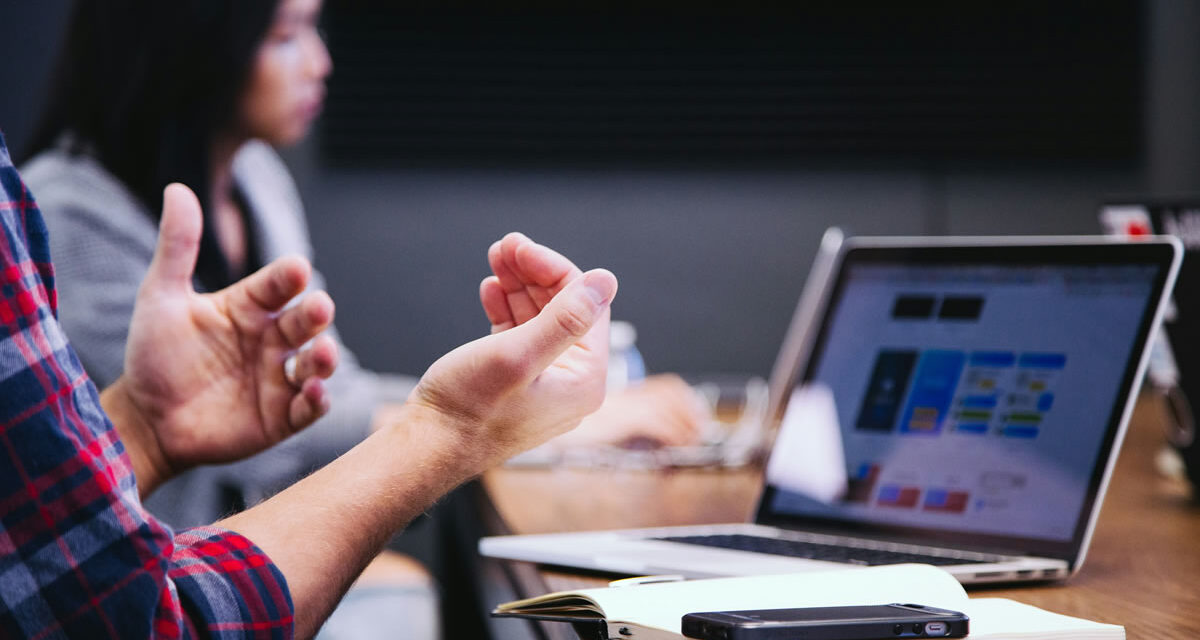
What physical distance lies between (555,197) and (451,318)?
453mm

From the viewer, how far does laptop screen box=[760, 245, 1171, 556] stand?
Result: 3.26 ft

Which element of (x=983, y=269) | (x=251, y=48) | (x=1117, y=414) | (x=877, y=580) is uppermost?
(x=251, y=48)

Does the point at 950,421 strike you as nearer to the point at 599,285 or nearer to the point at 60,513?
the point at 599,285

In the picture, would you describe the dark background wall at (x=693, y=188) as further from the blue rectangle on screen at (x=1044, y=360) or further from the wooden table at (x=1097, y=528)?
the blue rectangle on screen at (x=1044, y=360)

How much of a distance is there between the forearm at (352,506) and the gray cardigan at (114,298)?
936 mm

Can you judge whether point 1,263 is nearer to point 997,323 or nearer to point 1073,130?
point 997,323

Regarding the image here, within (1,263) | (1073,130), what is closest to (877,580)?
(1,263)

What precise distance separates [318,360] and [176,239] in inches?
7.7

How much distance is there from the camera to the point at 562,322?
79 centimetres

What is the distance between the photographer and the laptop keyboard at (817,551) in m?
0.97

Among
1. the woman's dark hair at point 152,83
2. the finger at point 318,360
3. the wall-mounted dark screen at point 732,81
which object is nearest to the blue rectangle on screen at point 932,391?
the finger at point 318,360

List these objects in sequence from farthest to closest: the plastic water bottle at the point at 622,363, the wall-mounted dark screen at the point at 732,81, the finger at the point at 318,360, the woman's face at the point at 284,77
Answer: the wall-mounted dark screen at the point at 732,81 < the plastic water bottle at the point at 622,363 < the woman's face at the point at 284,77 < the finger at the point at 318,360

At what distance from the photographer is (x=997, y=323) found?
43.2 inches

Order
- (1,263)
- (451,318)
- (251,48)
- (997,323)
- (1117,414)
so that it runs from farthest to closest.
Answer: (451,318)
(251,48)
(997,323)
(1117,414)
(1,263)
